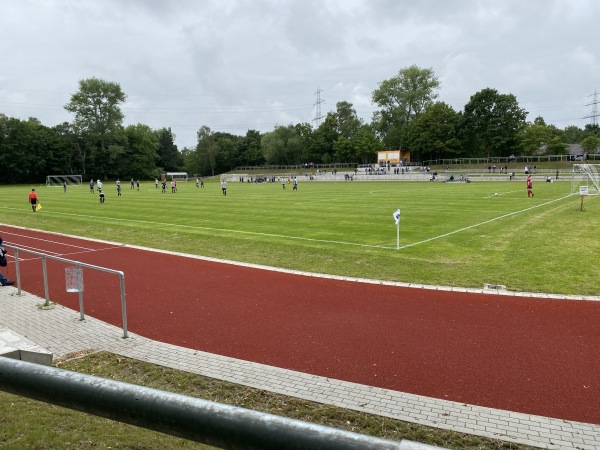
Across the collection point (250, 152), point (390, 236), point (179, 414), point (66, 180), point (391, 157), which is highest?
point (250, 152)

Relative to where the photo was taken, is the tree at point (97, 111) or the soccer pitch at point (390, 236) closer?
the soccer pitch at point (390, 236)

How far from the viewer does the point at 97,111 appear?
117 meters

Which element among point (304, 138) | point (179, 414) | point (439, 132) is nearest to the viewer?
point (179, 414)

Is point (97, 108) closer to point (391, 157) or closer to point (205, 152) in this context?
point (205, 152)

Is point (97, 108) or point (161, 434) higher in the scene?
point (97, 108)

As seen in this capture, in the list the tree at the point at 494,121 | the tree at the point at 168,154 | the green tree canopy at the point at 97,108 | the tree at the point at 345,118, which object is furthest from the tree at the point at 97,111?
the tree at the point at 494,121

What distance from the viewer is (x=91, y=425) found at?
512 cm

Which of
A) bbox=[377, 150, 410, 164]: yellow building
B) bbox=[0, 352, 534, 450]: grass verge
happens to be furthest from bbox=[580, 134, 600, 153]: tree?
bbox=[0, 352, 534, 450]: grass verge

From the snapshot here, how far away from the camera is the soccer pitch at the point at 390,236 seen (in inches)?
534

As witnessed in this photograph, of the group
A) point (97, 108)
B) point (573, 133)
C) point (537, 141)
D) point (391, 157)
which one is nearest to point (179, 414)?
point (391, 157)

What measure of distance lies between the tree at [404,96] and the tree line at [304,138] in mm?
262

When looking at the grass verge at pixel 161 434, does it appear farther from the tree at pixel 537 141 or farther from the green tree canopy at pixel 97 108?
the green tree canopy at pixel 97 108

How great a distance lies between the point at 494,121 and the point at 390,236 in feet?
304

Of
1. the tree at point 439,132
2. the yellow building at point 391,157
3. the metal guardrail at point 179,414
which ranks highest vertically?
the tree at point 439,132
